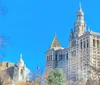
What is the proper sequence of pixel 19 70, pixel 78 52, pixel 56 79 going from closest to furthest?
1. pixel 56 79
2. pixel 19 70
3. pixel 78 52

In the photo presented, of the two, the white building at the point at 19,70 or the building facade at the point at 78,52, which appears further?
the building facade at the point at 78,52

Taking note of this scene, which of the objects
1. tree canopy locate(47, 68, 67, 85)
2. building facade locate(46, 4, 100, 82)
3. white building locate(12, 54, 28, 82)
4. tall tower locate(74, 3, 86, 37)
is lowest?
tree canopy locate(47, 68, 67, 85)

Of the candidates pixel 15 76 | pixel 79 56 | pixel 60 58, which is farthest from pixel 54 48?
pixel 15 76

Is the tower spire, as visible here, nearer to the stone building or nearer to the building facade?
the building facade

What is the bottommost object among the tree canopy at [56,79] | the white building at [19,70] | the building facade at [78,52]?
the tree canopy at [56,79]

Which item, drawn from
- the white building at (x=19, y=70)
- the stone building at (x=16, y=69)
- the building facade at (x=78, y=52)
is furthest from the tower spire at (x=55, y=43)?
the white building at (x=19, y=70)

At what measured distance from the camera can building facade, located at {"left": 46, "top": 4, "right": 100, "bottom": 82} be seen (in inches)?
4847

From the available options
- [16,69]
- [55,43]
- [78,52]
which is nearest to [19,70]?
[16,69]

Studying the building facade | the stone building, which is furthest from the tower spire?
the stone building

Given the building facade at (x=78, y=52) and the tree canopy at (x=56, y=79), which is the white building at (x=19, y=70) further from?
the tree canopy at (x=56, y=79)

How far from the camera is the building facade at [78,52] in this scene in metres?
123

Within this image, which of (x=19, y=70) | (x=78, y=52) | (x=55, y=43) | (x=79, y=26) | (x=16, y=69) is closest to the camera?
(x=19, y=70)

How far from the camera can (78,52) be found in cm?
12662

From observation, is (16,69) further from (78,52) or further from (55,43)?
(55,43)
